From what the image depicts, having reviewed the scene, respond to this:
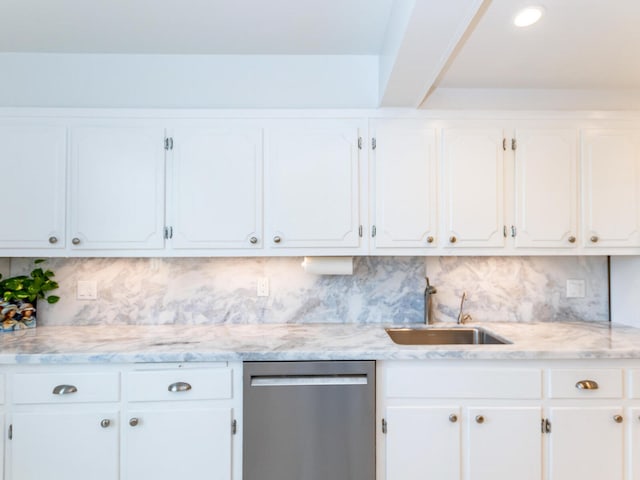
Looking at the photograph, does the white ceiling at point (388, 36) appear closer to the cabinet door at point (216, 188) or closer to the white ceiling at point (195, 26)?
the white ceiling at point (195, 26)

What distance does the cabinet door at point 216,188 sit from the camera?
77.7 inches

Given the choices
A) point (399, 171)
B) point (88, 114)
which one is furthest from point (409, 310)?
point (88, 114)

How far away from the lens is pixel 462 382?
170cm

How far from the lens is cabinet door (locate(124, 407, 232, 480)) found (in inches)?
64.9

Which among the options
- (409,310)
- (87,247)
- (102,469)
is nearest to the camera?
(102,469)

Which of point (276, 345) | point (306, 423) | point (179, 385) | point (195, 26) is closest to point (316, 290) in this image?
point (276, 345)

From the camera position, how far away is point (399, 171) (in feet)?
6.61

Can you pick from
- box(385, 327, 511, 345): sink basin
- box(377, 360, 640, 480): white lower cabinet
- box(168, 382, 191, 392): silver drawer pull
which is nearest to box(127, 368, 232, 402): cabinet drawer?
box(168, 382, 191, 392): silver drawer pull

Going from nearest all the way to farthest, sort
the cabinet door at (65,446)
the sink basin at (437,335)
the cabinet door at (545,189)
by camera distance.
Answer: the cabinet door at (65,446) < the cabinet door at (545,189) < the sink basin at (437,335)

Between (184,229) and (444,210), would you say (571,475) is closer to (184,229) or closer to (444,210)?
(444,210)

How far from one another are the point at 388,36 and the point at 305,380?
165 cm

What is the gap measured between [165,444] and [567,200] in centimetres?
234

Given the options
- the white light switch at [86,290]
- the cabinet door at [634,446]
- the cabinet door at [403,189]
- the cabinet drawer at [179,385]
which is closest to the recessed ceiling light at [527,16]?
the cabinet door at [403,189]

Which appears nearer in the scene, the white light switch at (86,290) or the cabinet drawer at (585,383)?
the cabinet drawer at (585,383)
